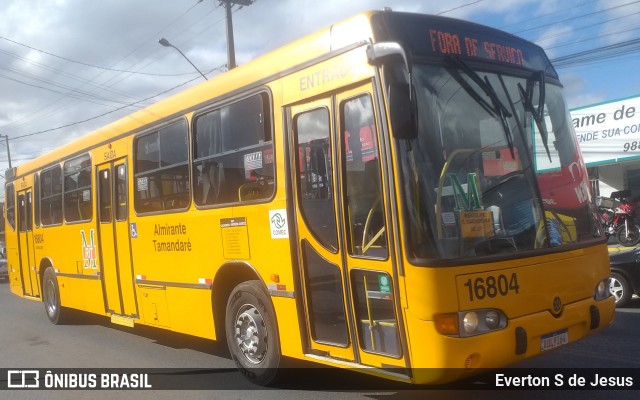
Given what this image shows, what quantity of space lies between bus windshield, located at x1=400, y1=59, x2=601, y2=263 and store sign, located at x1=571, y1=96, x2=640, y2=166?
14.3 meters

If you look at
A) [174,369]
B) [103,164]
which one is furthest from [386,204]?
[103,164]

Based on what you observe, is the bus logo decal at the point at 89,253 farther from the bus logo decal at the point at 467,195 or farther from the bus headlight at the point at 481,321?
the bus headlight at the point at 481,321

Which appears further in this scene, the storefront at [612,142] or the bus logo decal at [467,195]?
the storefront at [612,142]

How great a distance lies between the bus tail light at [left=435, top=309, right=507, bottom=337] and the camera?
13.9 ft

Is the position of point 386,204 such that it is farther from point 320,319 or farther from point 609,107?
point 609,107

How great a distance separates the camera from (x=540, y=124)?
207 inches

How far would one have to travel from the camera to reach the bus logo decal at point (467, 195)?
14.7 ft

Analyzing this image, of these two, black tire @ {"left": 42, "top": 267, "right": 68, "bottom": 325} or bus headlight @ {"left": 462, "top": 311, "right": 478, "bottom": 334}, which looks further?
black tire @ {"left": 42, "top": 267, "right": 68, "bottom": 325}

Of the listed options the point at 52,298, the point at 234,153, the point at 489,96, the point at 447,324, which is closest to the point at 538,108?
the point at 489,96

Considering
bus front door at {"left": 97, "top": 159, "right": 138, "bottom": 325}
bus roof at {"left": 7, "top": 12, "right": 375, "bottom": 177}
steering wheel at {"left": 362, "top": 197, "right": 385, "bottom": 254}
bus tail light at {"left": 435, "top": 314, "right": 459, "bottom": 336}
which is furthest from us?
bus front door at {"left": 97, "top": 159, "right": 138, "bottom": 325}

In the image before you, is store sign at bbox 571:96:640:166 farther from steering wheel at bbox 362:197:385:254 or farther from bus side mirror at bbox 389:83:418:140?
bus side mirror at bbox 389:83:418:140

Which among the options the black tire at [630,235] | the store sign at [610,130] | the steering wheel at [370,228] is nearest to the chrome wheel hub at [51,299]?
the steering wheel at [370,228]

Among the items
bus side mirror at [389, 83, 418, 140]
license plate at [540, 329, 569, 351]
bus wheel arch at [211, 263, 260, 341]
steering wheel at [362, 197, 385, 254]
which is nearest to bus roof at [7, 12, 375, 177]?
bus side mirror at [389, 83, 418, 140]

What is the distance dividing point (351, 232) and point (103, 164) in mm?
5321
